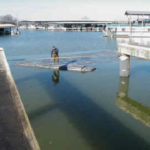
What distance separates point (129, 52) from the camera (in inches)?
532

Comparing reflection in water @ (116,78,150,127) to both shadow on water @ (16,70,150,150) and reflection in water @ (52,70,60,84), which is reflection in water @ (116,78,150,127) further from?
reflection in water @ (52,70,60,84)

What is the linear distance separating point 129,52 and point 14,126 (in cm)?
1027

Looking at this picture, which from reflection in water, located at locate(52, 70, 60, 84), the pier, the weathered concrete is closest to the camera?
the weathered concrete

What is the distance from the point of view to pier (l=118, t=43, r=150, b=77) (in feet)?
39.2

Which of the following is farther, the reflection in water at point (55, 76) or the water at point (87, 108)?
the reflection in water at point (55, 76)

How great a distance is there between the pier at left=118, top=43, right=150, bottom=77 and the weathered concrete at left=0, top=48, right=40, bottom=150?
789 centimetres

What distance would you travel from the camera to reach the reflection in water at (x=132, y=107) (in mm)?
9602

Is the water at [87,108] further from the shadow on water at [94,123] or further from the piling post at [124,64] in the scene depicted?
the piling post at [124,64]

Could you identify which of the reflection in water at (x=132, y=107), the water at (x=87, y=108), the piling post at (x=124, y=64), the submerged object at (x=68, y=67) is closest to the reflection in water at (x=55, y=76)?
the water at (x=87, y=108)

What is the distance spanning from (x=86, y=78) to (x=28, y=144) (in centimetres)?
→ 1156

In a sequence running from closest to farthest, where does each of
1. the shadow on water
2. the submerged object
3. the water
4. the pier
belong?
the shadow on water
the water
the pier
the submerged object

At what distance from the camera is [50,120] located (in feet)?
29.2

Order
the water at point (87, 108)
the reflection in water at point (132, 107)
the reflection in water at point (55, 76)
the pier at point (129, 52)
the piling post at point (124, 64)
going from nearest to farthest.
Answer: the water at point (87, 108) < the reflection in water at point (132, 107) < the pier at point (129, 52) < the piling post at point (124, 64) < the reflection in water at point (55, 76)

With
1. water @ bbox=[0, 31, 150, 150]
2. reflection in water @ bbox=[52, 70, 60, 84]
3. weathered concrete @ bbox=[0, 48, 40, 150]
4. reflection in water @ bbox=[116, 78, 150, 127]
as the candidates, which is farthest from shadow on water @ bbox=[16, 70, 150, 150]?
weathered concrete @ bbox=[0, 48, 40, 150]
